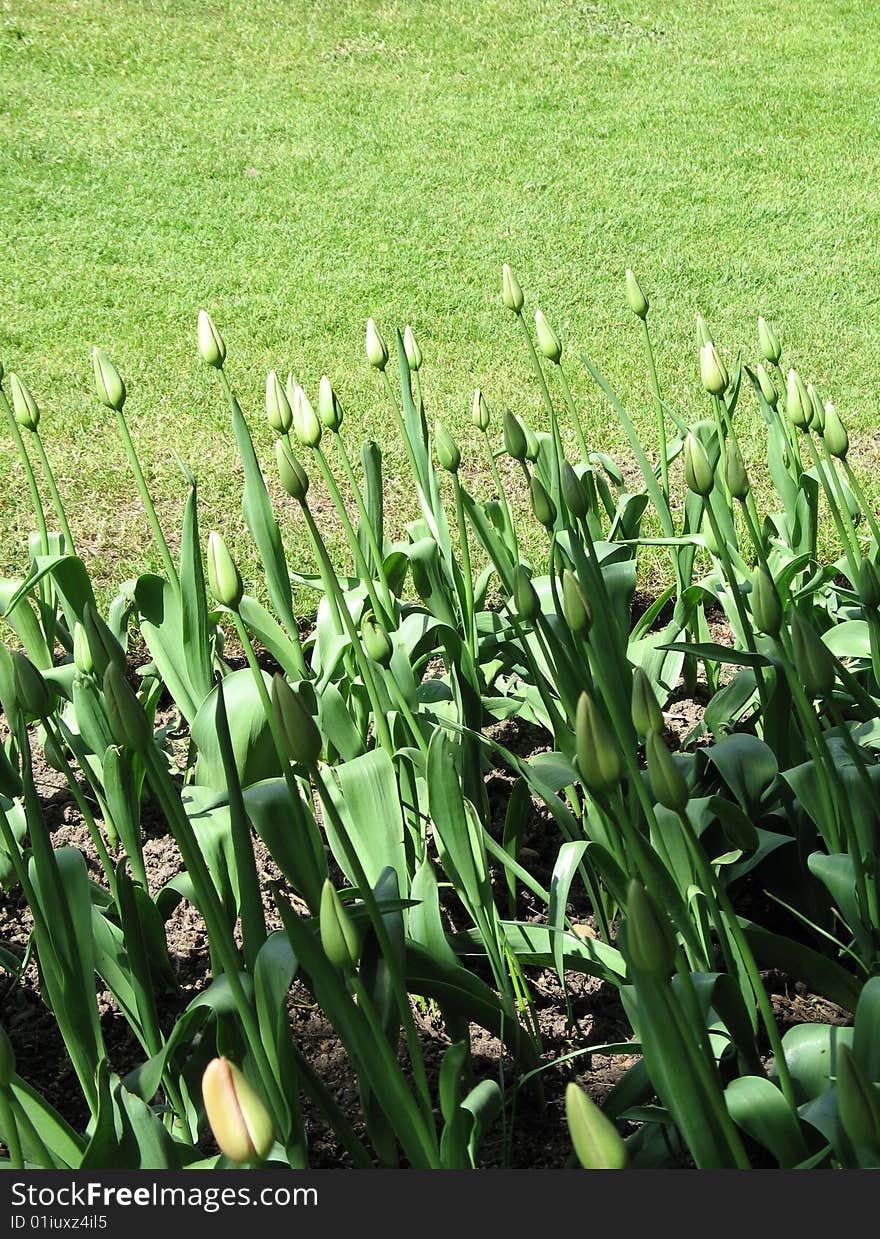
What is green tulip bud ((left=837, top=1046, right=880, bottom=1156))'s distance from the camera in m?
0.93

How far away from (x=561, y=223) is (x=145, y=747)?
20.7 feet

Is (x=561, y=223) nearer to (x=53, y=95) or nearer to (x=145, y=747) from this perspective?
(x=53, y=95)

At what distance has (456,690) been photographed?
2217 millimetres

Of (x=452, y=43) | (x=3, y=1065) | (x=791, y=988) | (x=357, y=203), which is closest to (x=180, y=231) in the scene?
(x=357, y=203)

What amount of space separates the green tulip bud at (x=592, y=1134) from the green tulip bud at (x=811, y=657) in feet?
2.20

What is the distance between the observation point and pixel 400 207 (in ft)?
23.2

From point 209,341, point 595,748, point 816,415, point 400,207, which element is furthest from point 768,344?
point 400,207

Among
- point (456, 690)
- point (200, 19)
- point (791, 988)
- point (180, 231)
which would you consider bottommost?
point (791, 988)

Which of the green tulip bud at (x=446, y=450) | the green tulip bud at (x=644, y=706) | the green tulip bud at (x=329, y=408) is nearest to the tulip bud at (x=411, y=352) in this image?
the green tulip bud at (x=446, y=450)

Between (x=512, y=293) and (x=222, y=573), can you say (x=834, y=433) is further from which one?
(x=222, y=573)

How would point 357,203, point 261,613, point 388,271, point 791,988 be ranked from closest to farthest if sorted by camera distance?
point 791,988 < point 261,613 < point 388,271 < point 357,203

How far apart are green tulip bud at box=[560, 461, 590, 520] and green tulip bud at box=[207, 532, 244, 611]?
0.53 m

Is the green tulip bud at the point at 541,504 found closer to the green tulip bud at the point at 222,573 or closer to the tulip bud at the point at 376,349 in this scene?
the green tulip bud at the point at 222,573

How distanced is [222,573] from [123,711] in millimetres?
312
